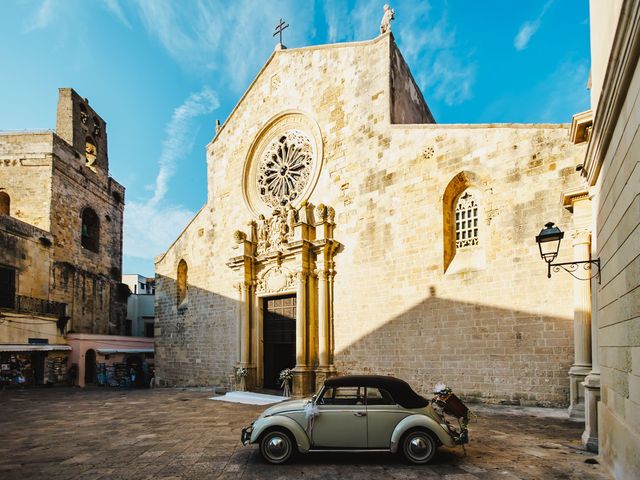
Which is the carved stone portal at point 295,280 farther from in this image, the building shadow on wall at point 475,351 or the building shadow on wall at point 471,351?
the building shadow on wall at point 475,351

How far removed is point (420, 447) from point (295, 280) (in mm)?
8800

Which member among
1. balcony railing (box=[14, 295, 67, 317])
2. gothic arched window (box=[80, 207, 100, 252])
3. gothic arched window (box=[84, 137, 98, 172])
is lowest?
balcony railing (box=[14, 295, 67, 317])

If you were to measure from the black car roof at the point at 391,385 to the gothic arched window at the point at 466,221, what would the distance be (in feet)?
19.5

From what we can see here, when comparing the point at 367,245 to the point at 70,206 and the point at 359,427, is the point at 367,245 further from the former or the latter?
the point at 70,206

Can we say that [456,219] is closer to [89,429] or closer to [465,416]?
[465,416]

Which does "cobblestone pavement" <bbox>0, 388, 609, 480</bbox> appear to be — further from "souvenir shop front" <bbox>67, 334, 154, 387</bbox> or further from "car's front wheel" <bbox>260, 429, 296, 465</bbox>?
"souvenir shop front" <bbox>67, 334, 154, 387</bbox>

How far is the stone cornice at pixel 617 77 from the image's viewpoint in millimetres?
3621

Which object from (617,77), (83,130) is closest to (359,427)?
(617,77)

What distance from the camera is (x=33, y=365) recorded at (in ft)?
64.5

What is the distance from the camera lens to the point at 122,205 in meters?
29.4

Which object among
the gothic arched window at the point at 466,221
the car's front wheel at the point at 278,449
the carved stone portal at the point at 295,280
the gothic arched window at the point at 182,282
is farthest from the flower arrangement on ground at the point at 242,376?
the car's front wheel at the point at 278,449

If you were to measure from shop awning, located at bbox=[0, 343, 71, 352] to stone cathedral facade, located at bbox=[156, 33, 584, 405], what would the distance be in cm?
522

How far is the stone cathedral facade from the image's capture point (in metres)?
9.88

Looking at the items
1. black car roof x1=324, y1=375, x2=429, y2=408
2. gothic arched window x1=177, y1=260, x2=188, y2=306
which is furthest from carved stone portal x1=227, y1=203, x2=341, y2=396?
black car roof x1=324, y1=375, x2=429, y2=408
